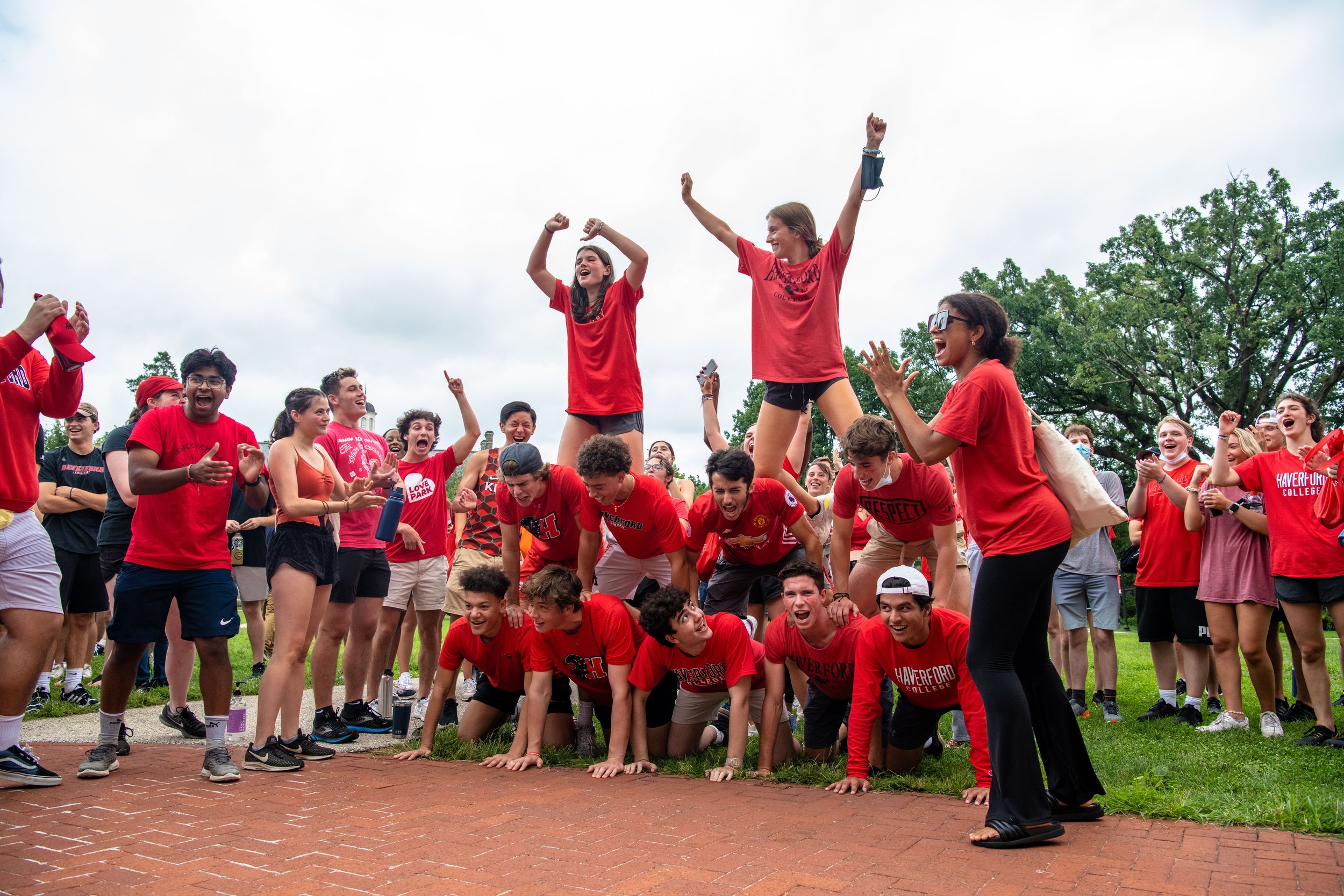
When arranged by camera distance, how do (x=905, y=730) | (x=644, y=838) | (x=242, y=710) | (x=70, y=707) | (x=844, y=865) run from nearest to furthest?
(x=844, y=865) → (x=644, y=838) → (x=905, y=730) → (x=242, y=710) → (x=70, y=707)

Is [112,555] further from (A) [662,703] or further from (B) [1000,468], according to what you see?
Answer: (B) [1000,468]

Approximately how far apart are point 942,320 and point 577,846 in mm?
2646

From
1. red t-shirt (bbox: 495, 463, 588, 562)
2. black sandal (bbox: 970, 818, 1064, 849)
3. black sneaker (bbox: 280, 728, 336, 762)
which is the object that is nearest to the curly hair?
red t-shirt (bbox: 495, 463, 588, 562)

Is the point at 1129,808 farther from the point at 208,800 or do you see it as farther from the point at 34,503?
the point at 34,503

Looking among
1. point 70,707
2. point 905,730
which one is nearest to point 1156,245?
point 905,730

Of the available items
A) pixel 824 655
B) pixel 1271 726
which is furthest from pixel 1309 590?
pixel 824 655

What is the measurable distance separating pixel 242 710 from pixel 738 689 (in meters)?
3.46

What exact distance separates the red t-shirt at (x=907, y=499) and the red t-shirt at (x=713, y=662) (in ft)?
3.11

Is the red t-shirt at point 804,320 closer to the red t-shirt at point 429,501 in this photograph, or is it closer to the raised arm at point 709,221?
the raised arm at point 709,221

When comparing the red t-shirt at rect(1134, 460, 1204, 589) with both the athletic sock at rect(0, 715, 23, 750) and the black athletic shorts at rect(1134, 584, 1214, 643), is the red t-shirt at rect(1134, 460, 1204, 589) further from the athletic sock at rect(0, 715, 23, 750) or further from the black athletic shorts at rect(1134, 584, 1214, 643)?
the athletic sock at rect(0, 715, 23, 750)

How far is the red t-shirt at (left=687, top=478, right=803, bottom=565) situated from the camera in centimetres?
540

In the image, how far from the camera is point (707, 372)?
6.40 meters

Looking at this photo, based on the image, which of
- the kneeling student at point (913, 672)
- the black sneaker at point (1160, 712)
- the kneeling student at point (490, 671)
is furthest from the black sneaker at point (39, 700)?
the black sneaker at point (1160, 712)

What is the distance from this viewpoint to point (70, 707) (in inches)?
278
